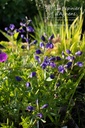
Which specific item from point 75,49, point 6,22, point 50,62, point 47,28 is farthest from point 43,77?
point 6,22

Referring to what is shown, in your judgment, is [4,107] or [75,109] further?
[75,109]

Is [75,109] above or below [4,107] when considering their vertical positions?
below

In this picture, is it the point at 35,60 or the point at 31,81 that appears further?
the point at 35,60

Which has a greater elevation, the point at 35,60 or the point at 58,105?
the point at 35,60

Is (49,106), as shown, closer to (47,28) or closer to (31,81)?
(31,81)

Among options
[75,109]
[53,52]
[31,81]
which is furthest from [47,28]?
[31,81]

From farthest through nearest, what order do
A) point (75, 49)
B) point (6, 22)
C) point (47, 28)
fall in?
point (6, 22), point (47, 28), point (75, 49)

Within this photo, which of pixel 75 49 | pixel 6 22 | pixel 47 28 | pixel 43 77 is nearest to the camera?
pixel 43 77

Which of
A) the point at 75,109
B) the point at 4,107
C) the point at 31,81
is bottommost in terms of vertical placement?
the point at 75,109

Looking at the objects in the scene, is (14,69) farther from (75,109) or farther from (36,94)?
(75,109)
